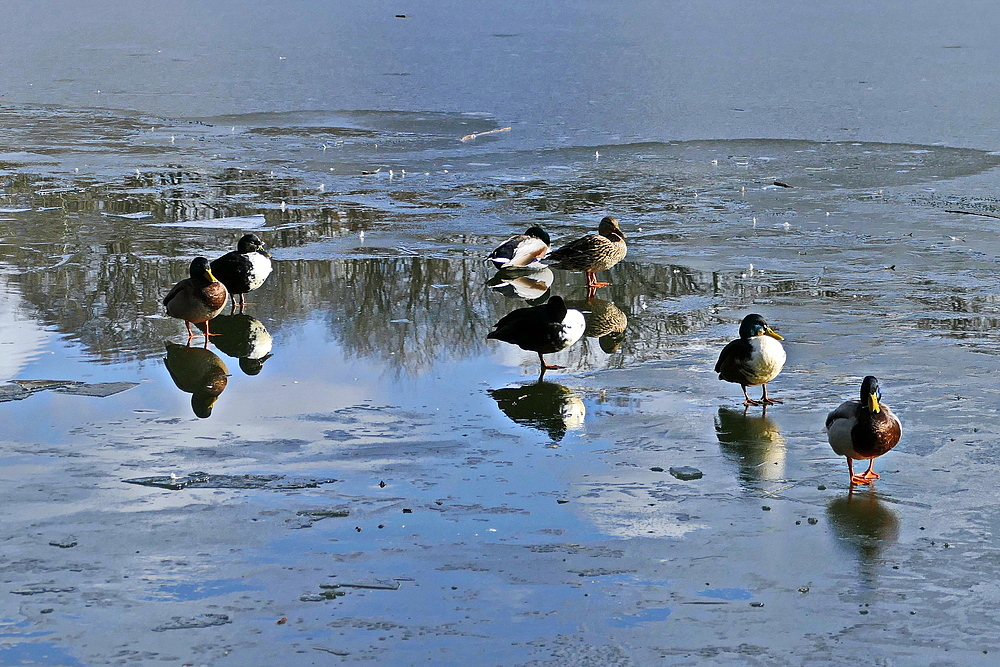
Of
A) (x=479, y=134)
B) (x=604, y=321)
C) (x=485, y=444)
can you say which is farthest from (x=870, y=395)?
(x=479, y=134)

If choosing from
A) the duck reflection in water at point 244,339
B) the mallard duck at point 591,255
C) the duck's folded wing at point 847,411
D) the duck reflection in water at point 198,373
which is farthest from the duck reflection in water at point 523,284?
→ the duck's folded wing at point 847,411

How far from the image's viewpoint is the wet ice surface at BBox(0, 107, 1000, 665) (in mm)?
4625

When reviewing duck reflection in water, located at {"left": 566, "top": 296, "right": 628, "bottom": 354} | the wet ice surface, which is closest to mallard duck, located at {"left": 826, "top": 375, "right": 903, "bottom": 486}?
the wet ice surface

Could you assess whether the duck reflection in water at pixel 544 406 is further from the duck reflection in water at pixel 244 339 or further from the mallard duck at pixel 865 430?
the duck reflection in water at pixel 244 339

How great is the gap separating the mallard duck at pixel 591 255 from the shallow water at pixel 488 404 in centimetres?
23

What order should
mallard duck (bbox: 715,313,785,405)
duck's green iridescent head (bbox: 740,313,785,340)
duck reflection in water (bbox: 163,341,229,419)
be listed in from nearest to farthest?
mallard duck (bbox: 715,313,785,405), duck's green iridescent head (bbox: 740,313,785,340), duck reflection in water (bbox: 163,341,229,419)

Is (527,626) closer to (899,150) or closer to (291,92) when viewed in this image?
(899,150)

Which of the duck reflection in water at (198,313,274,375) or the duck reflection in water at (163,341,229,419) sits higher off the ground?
the duck reflection in water at (198,313,274,375)

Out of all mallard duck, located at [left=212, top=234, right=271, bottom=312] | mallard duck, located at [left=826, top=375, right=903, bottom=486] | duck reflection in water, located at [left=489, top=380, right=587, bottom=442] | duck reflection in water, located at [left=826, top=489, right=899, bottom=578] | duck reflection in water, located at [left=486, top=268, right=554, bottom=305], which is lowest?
duck reflection in water, located at [left=826, top=489, right=899, bottom=578]

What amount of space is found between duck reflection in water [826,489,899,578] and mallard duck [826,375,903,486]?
0.61 feet

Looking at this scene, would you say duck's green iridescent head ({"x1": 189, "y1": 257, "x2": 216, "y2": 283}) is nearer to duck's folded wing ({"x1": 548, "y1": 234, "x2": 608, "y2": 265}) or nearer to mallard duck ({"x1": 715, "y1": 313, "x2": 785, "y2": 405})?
duck's folded wing ({"x1": 548, "y1": 234, "x2": 608, "y2": 265})

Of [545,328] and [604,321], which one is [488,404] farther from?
[604,321]

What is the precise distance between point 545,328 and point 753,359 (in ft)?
4.66

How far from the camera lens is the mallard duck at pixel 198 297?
8.52 m
